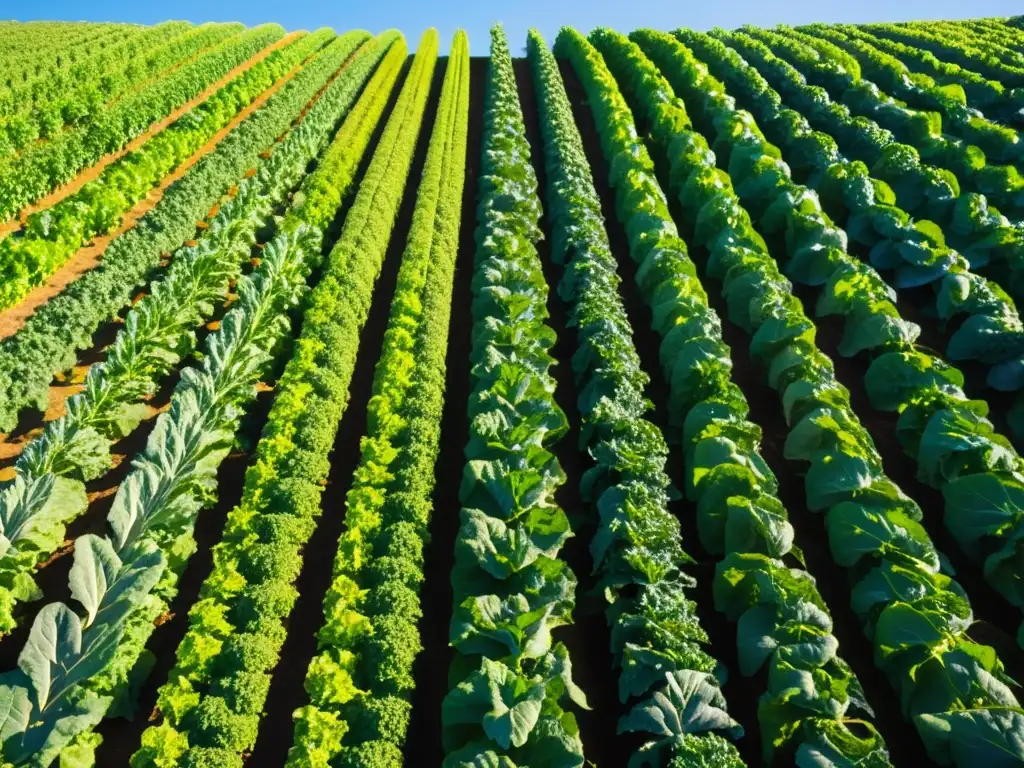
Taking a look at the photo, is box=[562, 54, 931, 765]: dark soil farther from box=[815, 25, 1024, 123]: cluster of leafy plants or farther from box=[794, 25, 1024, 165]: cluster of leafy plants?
box=[815, 25, 1024, 123]: cluster of leafy plants

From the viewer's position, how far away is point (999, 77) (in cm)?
2673

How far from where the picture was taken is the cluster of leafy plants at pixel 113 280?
432 inches

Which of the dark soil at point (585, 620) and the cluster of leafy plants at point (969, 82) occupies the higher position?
the cluster of leafy plants at point (969, 82)

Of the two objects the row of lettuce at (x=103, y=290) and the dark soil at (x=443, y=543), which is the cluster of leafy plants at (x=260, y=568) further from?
the row of lettuce at (x=103, y=290)

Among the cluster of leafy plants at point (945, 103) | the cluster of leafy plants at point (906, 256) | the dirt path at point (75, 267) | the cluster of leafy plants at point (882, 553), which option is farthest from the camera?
the cluster of leafy plants at point (945, 103)

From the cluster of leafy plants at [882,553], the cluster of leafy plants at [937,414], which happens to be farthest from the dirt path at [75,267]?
the cluster of leafy plants at [937,414]

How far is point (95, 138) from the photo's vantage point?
20.5 m

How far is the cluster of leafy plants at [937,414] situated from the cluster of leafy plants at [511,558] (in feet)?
16.9

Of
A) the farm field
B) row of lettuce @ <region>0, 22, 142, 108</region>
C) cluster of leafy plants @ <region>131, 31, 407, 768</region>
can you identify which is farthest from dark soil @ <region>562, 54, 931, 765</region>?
row of lettuce @ <region>0, 22, 142, 108</region>

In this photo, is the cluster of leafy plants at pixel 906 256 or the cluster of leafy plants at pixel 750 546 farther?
the cluster of leafy plants at pixel 906 256

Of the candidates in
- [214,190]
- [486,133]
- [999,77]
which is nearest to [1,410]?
[214,190]

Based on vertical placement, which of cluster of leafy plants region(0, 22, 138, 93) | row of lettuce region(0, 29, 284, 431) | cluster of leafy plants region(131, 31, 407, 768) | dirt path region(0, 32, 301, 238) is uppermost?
cluster of leafy plants region(0, 22, 138, 93)

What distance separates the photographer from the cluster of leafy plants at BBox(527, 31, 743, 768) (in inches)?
257

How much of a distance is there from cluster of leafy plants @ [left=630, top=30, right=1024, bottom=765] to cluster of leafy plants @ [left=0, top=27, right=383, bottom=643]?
9.85 metres
